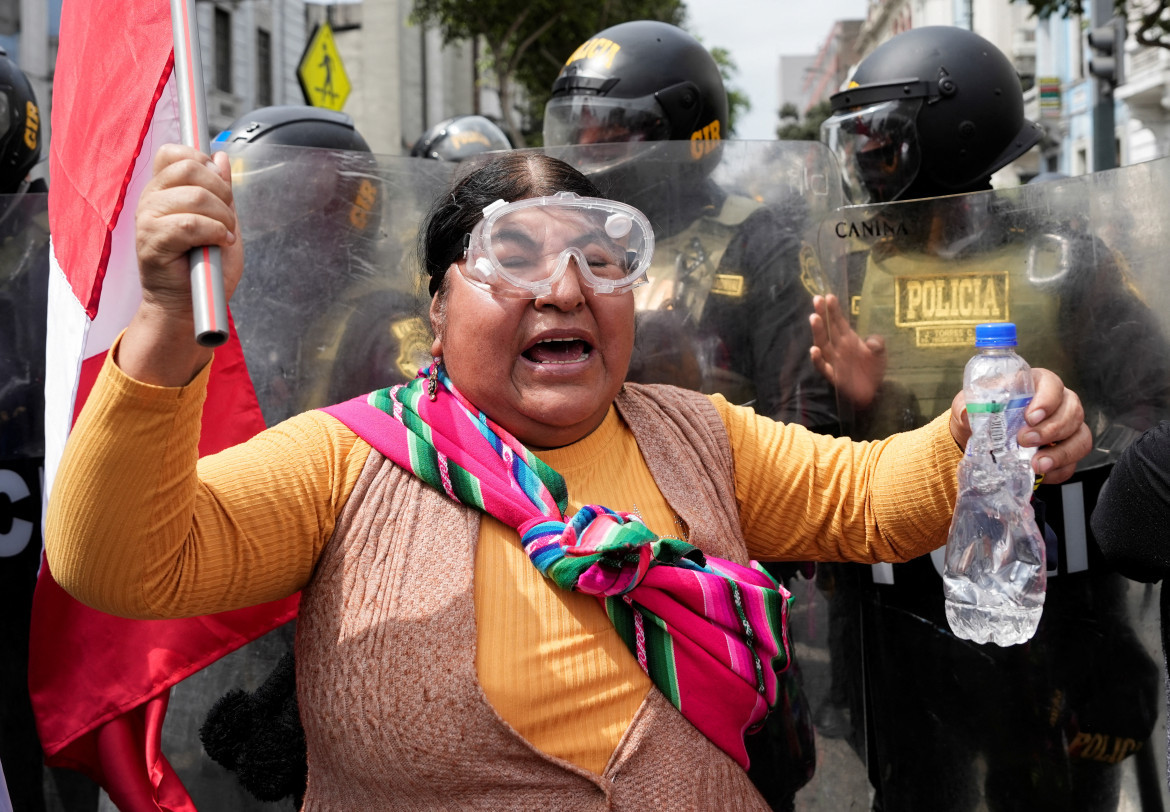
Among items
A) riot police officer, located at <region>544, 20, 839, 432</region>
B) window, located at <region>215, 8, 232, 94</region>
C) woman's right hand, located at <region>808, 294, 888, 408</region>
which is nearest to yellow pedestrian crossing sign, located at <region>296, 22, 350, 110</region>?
riot police officer, located at <region>544, 20, 839, 432</region>

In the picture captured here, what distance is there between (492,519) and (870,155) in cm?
200

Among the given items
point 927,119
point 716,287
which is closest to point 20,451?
point 716,287

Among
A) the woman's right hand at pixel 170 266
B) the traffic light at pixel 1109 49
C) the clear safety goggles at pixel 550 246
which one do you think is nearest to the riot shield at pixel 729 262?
the clear safety goggles at pixel 550 246

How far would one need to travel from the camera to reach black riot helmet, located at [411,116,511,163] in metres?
5.41

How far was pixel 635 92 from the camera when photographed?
375cm

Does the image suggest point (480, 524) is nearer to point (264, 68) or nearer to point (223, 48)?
point (223, 48)

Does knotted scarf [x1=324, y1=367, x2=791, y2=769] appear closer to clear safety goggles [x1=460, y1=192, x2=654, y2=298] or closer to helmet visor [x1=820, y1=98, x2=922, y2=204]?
clear safety goggles [x1=460, y1=192, x2=654, y2=298]

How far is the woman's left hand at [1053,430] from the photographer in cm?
175

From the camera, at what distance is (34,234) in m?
2.78

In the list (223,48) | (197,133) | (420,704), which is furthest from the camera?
(223,48)

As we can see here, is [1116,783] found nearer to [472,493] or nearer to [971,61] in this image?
[472,493]

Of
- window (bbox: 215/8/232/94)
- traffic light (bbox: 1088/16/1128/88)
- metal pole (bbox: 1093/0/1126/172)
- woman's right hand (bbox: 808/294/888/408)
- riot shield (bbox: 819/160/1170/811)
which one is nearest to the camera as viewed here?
riot shield (bbox: 819/160/1170/811)

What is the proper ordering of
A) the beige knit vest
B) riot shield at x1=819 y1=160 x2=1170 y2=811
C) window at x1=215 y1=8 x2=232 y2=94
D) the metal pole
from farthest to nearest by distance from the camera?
window at x1=215 y1=8 x2=232 y2=94
the metal pole
riot shield at x1=819 y1=160 x2=1170 y2=811
the beige knit vest

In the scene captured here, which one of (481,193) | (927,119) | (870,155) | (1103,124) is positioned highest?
(1103,124)
